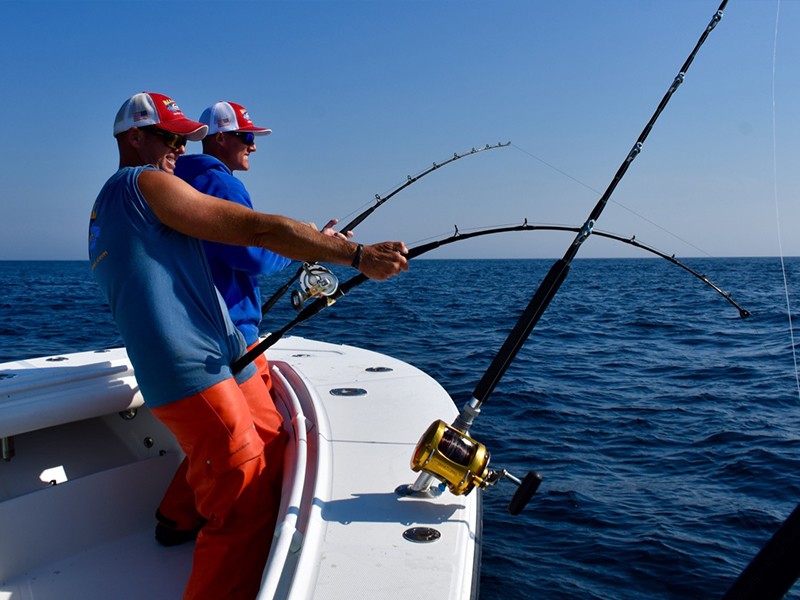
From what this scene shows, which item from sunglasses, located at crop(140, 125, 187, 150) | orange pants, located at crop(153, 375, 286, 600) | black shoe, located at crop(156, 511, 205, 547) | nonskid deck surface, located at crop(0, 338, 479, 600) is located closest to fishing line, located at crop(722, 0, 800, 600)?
nonskid deck surface, located at crop(0, 338, 479, 600)

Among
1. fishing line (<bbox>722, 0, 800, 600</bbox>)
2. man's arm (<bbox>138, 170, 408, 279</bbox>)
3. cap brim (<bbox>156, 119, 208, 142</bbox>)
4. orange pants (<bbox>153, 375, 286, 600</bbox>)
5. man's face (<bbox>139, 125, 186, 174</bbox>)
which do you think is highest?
cap brim (<bbox>156, 119, 208, 142</bbox>)

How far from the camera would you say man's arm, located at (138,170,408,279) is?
182cm

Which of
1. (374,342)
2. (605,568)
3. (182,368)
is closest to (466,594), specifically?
(182,368)

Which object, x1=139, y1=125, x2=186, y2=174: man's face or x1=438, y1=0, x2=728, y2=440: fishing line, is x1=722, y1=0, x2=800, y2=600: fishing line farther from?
x1=139, y1=125, x2=186, y2=174: man's face

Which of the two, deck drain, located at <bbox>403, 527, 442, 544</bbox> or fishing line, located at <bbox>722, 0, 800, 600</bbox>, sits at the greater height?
fishing line, located at <bbox>722, 0, 800, 600</bbox>

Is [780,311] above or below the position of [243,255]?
below

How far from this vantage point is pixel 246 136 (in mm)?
2605

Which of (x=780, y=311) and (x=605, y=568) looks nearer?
(x=605, y=568)

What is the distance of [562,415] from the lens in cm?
647

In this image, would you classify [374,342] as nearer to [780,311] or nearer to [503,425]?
[503,425]

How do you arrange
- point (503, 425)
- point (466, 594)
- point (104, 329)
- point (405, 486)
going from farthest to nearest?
point (104, 329) → point (503, 425) → point (405, 486) → point (466, 594)

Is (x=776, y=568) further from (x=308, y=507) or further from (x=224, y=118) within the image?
(x=224, y=118)

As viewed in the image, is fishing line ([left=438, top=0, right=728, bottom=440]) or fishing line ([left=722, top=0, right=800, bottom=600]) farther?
fishing line ([left=438, top=0, right=728, bottom=440])

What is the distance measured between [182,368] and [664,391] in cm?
651
